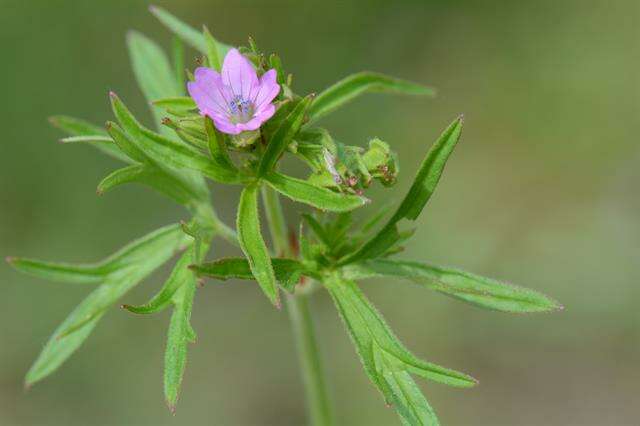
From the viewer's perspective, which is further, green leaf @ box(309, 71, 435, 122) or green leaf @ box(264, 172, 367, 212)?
green leaf @ box(309, 71, 435, 122)

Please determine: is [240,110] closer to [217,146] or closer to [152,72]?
[217,146]

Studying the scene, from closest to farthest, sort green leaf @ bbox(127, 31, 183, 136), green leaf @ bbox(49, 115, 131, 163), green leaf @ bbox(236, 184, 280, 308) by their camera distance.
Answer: green leaf @ bbox(236, 184, 280, 308) < green leaf @ bbox(49, 115, 131, 163) < green leaf @ bbox(127, 31, 183, 136)

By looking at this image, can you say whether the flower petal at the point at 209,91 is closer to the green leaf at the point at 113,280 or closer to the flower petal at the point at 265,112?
the flower petal at the point at 265,112

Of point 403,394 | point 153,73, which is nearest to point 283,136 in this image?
point 403,394

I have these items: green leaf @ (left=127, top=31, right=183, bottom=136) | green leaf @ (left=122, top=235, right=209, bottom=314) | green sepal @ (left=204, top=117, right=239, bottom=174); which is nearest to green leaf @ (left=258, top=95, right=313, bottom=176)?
green sepal @ (left=204, top=117, right=239, bottom=174)

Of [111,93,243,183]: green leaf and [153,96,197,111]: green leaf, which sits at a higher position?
[153,96,197,111]: green leaf

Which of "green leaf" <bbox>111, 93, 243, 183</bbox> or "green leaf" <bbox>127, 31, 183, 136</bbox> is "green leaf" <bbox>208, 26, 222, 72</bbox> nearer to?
"green leaf" <bbox>111, 93, 243, 183</bbox>
